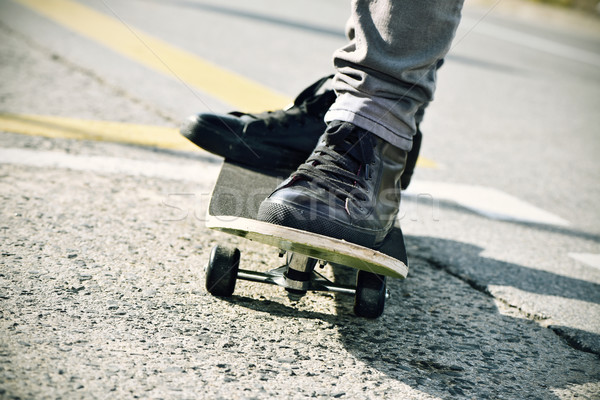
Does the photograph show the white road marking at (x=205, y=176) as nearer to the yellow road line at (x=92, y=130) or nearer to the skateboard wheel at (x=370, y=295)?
the yellow road line at (x=92, y=130)

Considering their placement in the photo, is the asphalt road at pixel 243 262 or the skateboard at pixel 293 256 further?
the skateboard at pixel 293 256

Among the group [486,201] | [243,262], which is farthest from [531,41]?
[243,262]

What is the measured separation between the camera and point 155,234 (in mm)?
2131

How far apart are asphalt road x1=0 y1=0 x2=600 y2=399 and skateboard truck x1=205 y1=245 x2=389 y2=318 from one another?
0.05 m

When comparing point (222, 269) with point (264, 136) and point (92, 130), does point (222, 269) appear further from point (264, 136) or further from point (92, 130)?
point (92, 130)

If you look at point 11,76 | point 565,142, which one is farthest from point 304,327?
point 565,142

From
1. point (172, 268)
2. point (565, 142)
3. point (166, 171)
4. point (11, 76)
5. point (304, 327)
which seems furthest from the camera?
point (565, 142)

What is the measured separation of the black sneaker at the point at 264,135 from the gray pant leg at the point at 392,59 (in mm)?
311

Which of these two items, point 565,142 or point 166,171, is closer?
point 166,171

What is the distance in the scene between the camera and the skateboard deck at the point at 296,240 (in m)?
1.56

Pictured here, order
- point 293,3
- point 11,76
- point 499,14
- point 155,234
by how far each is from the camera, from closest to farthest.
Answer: point 155,234
point 11,76
point 293,3
point 499,14

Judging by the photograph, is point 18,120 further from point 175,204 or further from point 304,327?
point 304,327

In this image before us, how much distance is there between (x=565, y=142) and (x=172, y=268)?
352 cm

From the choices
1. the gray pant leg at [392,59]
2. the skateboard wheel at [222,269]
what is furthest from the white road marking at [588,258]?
the skateboard wheel at [222,269]
